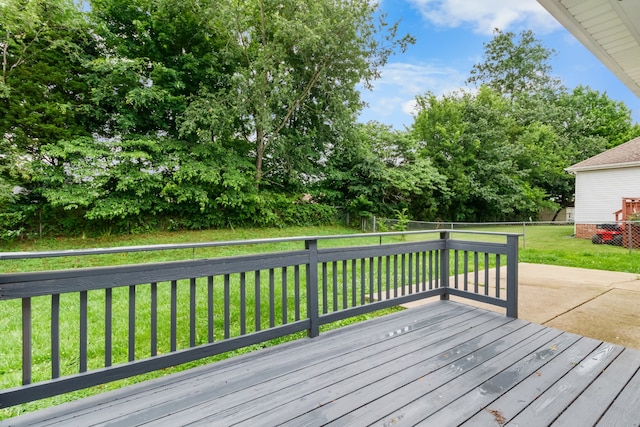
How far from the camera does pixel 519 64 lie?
69.8 feet

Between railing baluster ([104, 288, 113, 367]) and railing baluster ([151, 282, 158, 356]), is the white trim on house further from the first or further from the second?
railing baluster ([104, 288, 113, 367])

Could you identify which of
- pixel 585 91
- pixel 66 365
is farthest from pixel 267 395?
pixel 585 91

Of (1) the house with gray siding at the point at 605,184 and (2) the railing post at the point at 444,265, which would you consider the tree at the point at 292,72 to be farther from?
(1) the house with gray siding at the point at 605,184

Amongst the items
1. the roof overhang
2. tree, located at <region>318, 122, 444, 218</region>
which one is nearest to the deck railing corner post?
tree, located at <region>318, 122, 444, 218</region>

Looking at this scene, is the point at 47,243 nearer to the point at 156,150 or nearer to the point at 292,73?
the point at 156,150

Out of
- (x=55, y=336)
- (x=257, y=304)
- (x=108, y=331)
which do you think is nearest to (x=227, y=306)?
(x=257, y=304)

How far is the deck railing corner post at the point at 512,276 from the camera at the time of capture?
2762 millimetres

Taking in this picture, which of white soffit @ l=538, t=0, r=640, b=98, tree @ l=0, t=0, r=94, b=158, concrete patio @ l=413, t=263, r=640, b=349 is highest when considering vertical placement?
tree @ l=0, t=0, r=94, b=158

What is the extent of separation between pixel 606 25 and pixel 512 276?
199 centimetres

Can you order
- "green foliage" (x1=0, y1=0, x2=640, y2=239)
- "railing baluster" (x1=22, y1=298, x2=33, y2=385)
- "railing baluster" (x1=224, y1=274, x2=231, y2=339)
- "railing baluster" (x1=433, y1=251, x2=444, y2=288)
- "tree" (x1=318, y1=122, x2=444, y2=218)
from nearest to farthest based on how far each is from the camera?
"railing baluster" (x1=22, y1=298, x2=33, y2=385) → "railing baluster" (x1=224, y1=274, x2=231, y2=339) → "railing baluster" (x1=433, y1=251, x2=444, y2=288) → "green foliage" (x1=0, y1=0, x2=640, y2=239) → "tree" (x1=318, y1=122, x2=444, y2=218)

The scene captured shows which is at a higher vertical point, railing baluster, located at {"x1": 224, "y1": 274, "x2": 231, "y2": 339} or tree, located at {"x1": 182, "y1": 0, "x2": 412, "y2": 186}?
tree, located at {"x1": 182, "y1": 0, "x2": 412, "y2": 186}

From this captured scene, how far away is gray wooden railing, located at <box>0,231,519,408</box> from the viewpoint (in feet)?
5.01

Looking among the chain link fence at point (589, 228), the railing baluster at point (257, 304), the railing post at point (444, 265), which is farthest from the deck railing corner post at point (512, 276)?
the chain link fence at point (589, 228)

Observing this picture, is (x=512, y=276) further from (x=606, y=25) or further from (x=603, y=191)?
(x=603, y=191)
